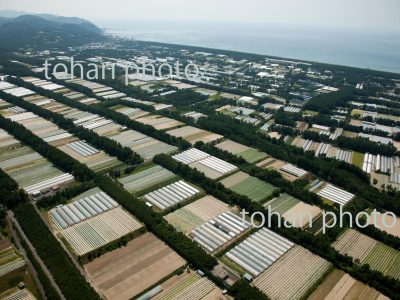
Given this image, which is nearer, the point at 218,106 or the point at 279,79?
the point at 218,106

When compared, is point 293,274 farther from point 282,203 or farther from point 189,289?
point 282,203

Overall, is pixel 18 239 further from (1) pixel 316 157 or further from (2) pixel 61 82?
(2) pixel 61 82

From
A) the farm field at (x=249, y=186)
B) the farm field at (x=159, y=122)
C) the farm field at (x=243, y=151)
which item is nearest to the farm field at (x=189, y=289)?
the farm field at (x=249, y=186)

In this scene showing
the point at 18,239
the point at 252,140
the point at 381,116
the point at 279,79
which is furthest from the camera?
the point at 279,79

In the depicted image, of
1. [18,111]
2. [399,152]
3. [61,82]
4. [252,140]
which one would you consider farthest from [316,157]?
[61,82]

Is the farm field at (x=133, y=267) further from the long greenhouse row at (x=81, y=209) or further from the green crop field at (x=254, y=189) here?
the green crop field at (x=254, y=189)

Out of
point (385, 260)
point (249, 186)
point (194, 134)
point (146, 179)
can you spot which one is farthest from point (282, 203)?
point (194, 134)
